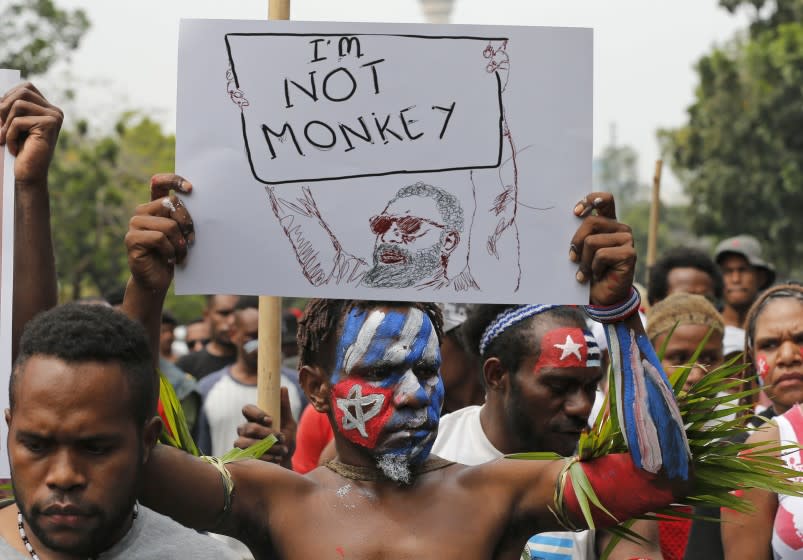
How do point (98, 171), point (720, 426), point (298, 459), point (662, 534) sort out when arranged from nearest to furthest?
1. point (720, 426)
2. point (662, 534)
3. point (298, 459)
4. point (98, 171)

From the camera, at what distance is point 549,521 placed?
10.6 feet

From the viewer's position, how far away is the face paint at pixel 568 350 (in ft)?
14.3

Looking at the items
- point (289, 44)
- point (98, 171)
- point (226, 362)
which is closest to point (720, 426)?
point (289, 44)

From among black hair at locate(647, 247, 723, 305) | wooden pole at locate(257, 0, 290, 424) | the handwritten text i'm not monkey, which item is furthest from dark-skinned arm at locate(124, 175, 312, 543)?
black hair at locate(647, 247, 723, 305)

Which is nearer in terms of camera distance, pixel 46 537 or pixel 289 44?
pixel 46 537

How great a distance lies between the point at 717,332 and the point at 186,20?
11.1 feet

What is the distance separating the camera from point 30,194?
325cm

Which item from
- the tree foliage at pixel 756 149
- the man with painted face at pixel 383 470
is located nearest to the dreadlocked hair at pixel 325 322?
the man with painted face at pixel 383 470

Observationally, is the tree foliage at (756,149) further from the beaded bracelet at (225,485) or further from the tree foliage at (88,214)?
the beaded bracelet at (225,485)

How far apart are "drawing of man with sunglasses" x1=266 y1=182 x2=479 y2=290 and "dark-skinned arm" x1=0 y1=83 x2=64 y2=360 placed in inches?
23.7

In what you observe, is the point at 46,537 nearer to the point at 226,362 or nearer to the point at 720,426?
the point at 720,426

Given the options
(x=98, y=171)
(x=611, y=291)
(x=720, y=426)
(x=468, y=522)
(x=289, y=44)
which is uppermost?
(x=98, y=171)

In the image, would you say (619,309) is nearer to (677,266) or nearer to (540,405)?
(540,405)

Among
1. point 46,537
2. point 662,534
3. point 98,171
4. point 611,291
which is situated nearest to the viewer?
point 46,537
